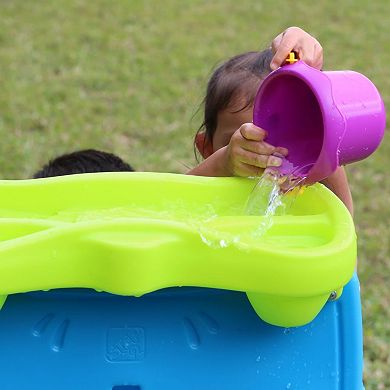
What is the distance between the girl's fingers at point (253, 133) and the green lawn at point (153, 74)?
1.33 metres

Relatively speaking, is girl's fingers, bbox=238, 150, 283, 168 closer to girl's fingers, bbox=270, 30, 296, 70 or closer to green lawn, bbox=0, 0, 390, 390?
girl's fingers, bbox=270, 30, 296, 70

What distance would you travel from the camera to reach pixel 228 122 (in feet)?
5.52

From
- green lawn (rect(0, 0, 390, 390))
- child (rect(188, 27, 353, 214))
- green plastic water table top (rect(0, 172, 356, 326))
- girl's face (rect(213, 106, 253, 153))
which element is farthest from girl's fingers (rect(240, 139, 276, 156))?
green lawn (rect(0, 0, 390, 390))

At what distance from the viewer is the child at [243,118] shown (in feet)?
3.87

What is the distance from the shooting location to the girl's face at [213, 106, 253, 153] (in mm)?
1654

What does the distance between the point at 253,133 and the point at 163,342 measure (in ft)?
1.10

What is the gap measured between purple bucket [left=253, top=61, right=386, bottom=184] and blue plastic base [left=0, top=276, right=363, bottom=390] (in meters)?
0.19

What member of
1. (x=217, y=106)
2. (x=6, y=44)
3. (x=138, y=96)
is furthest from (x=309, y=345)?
(x=6, y=44)

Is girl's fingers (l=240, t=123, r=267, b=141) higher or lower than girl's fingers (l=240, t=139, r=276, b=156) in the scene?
higher

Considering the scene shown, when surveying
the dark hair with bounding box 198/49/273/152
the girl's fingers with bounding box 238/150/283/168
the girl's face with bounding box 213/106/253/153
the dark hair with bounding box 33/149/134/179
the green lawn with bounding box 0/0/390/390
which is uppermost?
the girl's fingers with bounding box 238/150/283/168

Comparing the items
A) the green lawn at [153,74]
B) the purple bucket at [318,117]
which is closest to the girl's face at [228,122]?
the purple bucket at [318,117]

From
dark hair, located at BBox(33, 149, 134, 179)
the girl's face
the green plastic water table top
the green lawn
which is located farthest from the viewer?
the green lawn

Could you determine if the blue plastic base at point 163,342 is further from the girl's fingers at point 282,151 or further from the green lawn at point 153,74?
the green lawn at point 153,74

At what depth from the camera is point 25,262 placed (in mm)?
973
